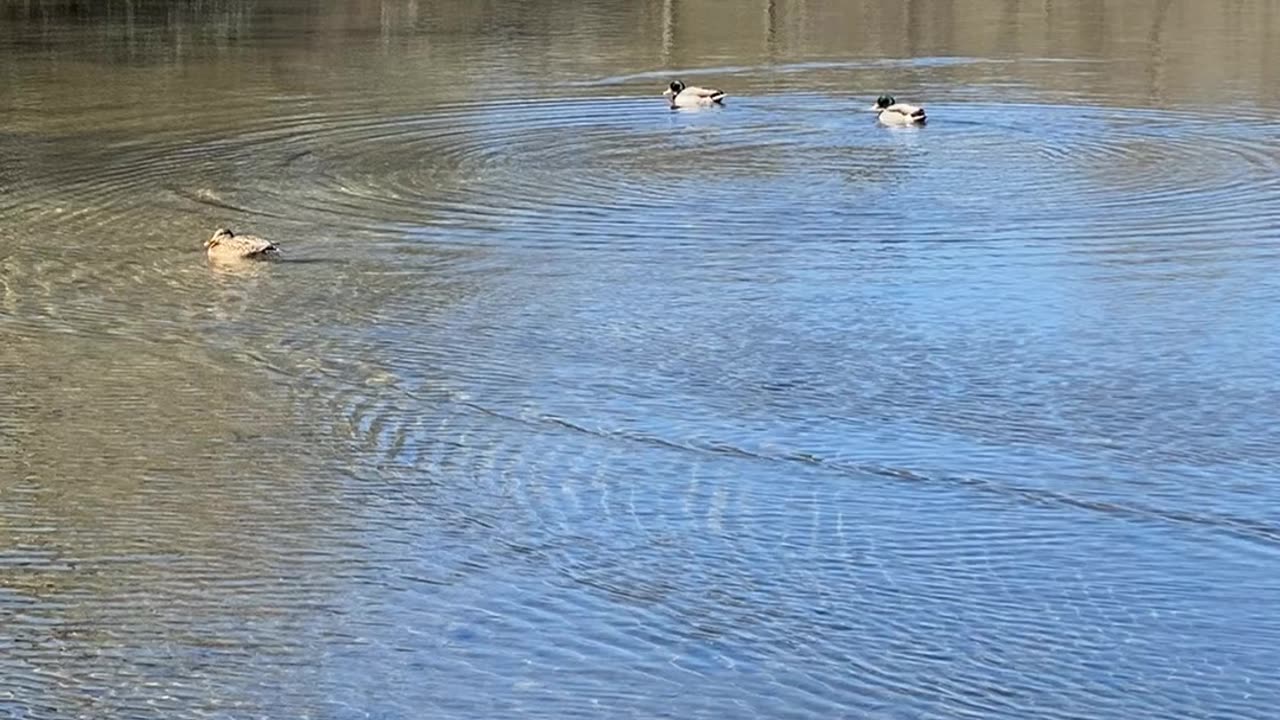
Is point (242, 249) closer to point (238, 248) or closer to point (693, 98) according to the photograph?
point (238, 248)

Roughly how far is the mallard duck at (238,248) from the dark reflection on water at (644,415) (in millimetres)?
196

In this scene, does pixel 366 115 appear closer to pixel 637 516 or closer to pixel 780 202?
pixel 780 202

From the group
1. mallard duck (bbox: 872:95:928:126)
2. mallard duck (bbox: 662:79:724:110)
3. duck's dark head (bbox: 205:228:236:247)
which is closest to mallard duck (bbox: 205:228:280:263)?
duck's dark head (bbox: 205:228:236:247)

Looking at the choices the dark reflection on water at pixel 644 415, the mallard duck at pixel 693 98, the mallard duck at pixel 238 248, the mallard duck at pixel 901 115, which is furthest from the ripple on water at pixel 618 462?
the mallard duck at pixel 693 98

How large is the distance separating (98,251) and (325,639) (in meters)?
6.13

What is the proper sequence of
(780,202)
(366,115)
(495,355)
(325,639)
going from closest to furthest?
1. (325,639)
2. (495,355)
3. (780,202)
4. (366,115)

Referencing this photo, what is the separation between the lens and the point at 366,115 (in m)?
17.3

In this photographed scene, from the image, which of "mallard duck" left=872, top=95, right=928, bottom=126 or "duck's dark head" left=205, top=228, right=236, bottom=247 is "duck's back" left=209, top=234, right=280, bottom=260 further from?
"mallard duck" left=872, top=95, right=928, bottom=126

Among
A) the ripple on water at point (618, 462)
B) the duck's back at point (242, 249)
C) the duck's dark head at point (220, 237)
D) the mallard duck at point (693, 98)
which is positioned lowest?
the ripple on water at point (618, 462)

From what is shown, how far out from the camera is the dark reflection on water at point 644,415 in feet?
19.7

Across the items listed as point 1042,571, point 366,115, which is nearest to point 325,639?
point 1042,571

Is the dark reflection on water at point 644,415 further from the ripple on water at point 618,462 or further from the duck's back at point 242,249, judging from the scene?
the duck's back at point 242,249

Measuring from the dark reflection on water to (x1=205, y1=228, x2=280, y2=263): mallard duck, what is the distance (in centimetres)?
20

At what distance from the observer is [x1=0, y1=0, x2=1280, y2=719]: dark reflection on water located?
602 centimetres
